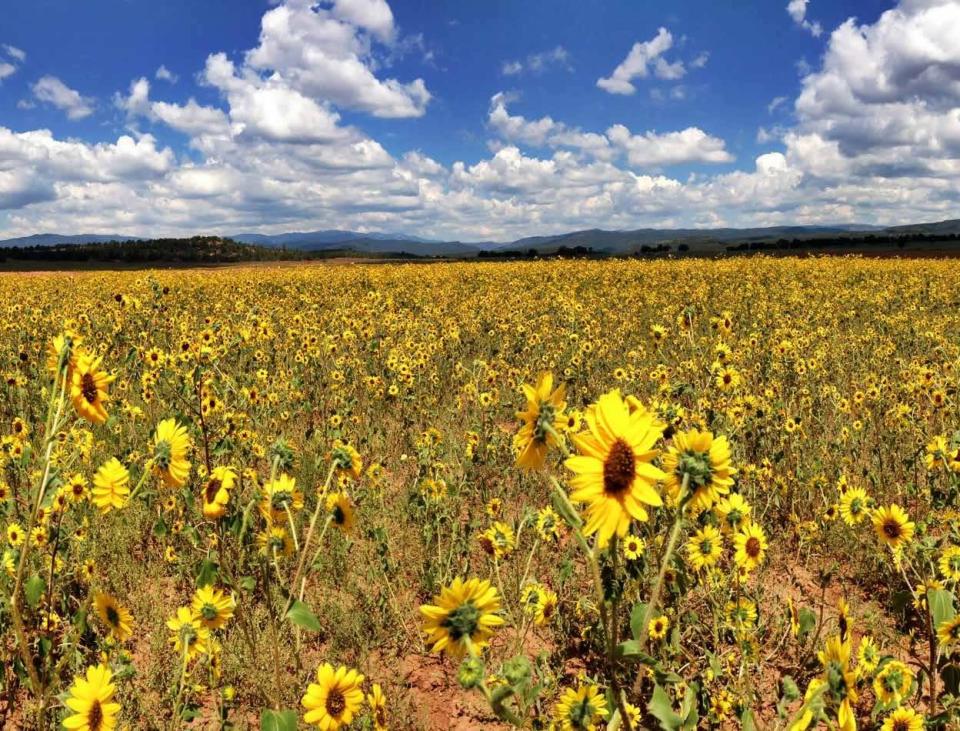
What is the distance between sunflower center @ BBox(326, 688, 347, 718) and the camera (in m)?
2.02

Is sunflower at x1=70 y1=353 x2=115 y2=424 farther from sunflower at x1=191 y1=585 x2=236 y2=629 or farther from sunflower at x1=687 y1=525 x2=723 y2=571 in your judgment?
sunflower at x1=687 y1=525 x2=723 y2=571

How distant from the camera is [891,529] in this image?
2.58 meters

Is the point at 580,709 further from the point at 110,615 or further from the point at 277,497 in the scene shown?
the point at 110,615

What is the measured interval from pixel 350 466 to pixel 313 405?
4.88 m

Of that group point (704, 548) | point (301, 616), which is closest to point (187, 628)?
point (301, 616)

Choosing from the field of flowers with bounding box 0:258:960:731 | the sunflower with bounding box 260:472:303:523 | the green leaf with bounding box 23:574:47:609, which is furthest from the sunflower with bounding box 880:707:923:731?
the green leaf with bounding box 23:574:47:609

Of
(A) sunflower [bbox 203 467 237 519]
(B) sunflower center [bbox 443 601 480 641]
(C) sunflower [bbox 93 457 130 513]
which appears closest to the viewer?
(B) sunflower center [bbox 443 601 480 641]

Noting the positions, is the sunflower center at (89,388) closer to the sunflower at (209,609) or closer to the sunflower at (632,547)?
the sunflower at (209,609)

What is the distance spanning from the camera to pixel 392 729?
289cm

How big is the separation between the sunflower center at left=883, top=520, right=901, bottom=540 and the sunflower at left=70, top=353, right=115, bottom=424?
3.17 meters

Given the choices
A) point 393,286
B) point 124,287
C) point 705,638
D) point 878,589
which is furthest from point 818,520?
point 124,287

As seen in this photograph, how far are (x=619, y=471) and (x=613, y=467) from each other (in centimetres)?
2

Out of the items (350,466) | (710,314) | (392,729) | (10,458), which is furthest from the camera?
(710,314)

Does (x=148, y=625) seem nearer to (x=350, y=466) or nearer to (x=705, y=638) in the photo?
(x=350, y=466)
